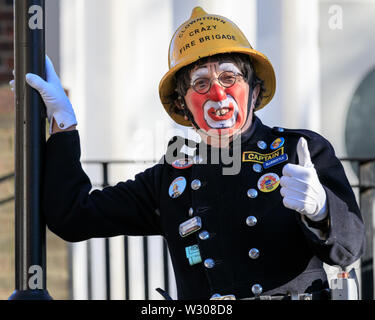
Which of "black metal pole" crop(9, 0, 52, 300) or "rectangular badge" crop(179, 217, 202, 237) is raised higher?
"black metal pole" crop(9, 0, 52, 300)

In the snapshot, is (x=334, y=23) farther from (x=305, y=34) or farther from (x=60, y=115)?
(x=60, y=115)

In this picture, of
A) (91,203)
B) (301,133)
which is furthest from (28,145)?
(301,133)

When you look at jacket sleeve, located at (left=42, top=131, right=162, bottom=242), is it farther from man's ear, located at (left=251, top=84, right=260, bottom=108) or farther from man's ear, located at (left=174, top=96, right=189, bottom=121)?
man's ear, located at (left=251, top=84, right=260, bottom=108)

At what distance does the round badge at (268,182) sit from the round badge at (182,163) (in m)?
0.35

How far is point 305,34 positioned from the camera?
6199 mm

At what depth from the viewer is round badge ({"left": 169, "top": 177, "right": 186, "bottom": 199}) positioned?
3156mm

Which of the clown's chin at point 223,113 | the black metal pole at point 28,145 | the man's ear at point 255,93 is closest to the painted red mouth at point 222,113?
the clown's chin at point 223,113

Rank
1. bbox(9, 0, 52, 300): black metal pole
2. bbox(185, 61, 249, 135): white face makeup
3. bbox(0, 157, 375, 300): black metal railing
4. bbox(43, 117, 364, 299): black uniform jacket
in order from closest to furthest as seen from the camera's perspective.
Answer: bbox(9, 0, 52, 300): black metal pole < bbox(43, 117, 364, 299): black uniform jacket < bbox(185, 61, 249, 135): white face makeup < bbox(0, 157, 375, 300): black metal railing

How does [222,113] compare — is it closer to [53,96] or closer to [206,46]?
[206,46]

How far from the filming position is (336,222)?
2746mm

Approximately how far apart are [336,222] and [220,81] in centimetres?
76

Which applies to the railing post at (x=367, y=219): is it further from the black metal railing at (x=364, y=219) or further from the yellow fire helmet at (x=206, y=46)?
the yellow fire helmet at (x=206, y=46)

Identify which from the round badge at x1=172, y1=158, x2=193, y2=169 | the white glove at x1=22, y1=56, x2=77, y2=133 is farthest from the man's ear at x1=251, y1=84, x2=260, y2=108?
the white glove at x1=22, y1=56, x2=77, y2=133

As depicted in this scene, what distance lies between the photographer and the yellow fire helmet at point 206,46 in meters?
3.18
